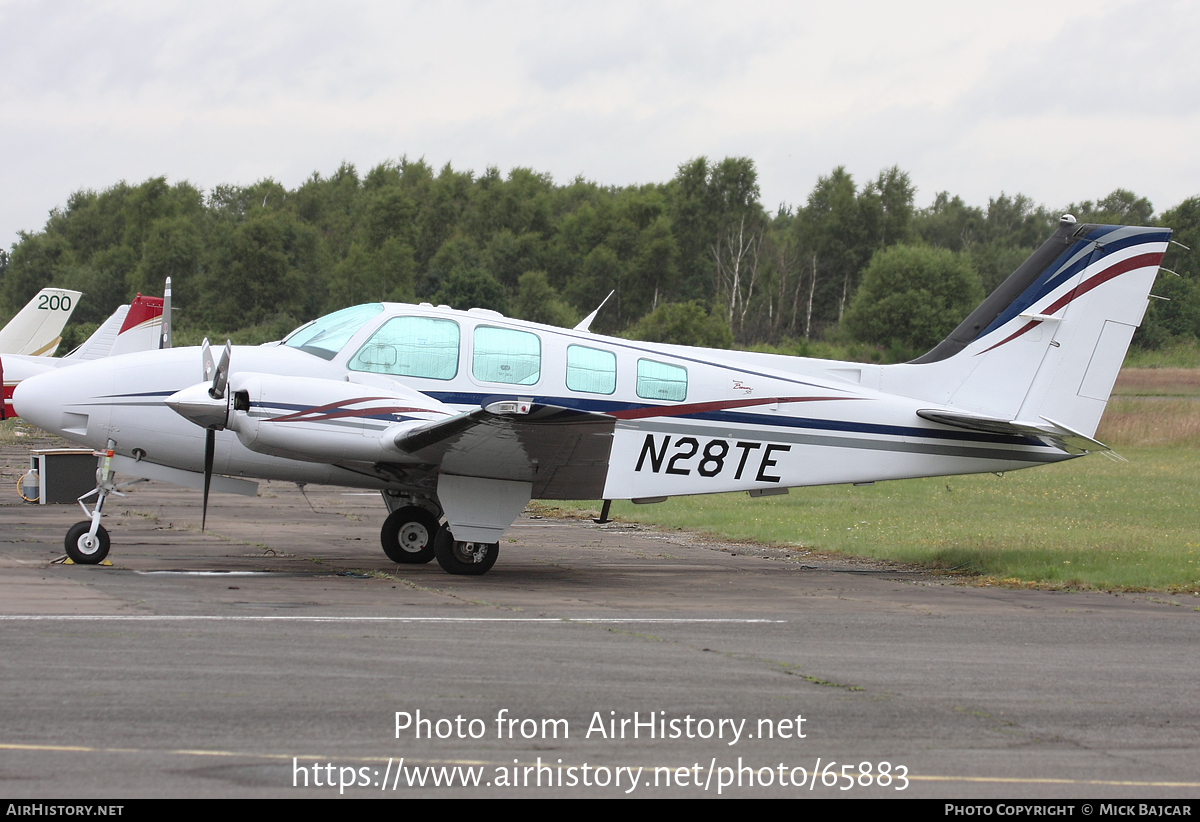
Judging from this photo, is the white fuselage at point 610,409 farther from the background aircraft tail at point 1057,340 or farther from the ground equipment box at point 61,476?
the ground equipment box at point 61,476

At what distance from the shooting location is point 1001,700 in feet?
20.6

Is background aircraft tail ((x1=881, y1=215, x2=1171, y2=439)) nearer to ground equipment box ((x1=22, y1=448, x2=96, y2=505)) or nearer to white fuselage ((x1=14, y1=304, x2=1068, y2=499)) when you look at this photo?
white fuselage ((x1=14, y1=304, x2=1068, y2=499))

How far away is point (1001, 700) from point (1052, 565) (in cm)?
674

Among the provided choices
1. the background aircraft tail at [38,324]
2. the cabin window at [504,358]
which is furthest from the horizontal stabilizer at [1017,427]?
the background aircraft tail at [38,324]

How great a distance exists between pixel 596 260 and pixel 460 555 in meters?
65.2

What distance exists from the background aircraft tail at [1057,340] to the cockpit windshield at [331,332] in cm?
617

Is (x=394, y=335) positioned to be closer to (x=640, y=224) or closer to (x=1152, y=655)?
(x=1152, y=655)

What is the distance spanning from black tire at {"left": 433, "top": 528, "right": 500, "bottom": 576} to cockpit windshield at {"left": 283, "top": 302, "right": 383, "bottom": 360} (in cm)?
228

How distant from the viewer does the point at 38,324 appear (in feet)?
95.7

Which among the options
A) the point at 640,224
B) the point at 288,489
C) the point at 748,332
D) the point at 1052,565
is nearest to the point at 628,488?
the point at 1052,565

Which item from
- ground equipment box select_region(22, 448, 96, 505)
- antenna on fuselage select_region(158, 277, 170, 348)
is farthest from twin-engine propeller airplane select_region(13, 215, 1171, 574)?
ground equipment box select_region(22, 448, 96, 505)

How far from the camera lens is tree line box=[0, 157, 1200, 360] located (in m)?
A: 63.7

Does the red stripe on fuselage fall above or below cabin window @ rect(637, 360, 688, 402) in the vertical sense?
below

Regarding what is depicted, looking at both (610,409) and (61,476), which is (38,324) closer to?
(61,476)
